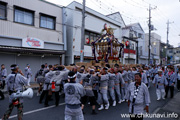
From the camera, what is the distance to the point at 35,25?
12.6 meters

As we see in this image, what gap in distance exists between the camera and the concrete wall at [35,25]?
426 inches

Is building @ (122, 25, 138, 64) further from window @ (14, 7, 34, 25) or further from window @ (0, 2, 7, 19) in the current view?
window @ (0, 2, 7, 19)

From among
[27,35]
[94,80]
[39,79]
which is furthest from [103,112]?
[27,35]

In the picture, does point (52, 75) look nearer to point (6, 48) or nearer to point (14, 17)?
point (6, 48)

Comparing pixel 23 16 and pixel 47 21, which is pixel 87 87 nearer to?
pixel 23 16

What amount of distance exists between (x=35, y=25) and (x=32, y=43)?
81.1 inches

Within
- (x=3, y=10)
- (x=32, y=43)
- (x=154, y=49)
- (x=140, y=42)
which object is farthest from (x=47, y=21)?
(x=154, y=49)

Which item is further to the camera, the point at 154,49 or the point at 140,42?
the point at 154,49

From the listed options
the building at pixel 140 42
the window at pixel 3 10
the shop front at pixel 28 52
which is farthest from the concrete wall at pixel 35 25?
the building at pixel 140 42

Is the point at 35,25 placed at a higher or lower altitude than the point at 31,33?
higher

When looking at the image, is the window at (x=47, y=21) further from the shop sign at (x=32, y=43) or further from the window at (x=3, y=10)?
the window at (x=3, y=10)

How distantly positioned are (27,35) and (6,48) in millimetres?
2543

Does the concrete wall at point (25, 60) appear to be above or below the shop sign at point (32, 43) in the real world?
below

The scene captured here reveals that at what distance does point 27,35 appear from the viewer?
11.9 meters
